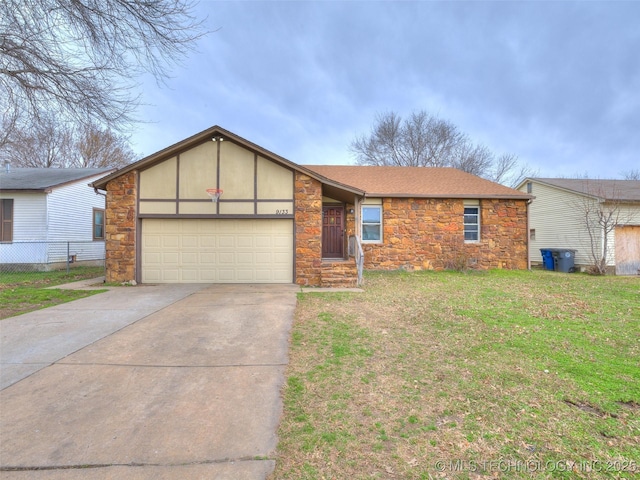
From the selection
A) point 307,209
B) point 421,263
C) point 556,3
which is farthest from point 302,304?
point 556,3

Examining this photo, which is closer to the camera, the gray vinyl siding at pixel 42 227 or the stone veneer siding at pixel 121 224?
the stone veneer siding at pixel 121 224

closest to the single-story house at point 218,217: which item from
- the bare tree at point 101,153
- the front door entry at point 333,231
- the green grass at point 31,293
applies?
the green grass at point 31,293

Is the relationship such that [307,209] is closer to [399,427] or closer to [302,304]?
[302,304]

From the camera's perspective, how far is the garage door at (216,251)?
9602 millimetres

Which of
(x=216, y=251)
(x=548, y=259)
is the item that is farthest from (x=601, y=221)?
(x=216, y=251)

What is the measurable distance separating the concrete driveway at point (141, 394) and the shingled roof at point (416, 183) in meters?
8.63

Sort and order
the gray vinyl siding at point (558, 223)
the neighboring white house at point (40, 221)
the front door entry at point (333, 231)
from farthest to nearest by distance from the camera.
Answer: the gray vinyl siding at point (558, 223), the neighboring white house at point (40, 221), the front door entry at point (333, 231)

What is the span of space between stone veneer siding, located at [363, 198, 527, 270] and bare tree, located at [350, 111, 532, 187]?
1407 centimetres

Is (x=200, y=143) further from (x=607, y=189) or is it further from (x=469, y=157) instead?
(x=469, y=157)

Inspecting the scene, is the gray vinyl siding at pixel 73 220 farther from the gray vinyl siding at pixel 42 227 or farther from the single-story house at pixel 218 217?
the single-story house at pixel 218 217

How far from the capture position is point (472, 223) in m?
12.8

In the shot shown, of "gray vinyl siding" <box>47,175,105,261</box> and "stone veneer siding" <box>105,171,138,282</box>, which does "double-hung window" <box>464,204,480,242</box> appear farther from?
"gray vinyl siding" <box>47,175,105,261</box>

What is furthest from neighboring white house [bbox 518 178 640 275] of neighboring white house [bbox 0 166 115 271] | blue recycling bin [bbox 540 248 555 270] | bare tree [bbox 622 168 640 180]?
neighboring white house [bbox 0 166 115 271]

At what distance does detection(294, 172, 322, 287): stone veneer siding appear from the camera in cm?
946
